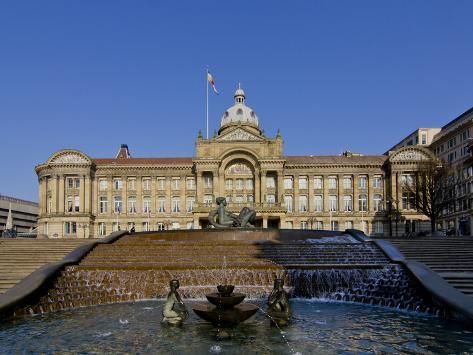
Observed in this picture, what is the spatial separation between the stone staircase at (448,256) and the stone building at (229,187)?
168ft

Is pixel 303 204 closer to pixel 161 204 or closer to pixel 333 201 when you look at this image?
pixel 333 201

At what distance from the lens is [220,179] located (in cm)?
8462

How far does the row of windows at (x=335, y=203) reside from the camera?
87750 mm

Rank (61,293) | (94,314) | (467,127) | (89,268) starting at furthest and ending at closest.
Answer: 1. (467,127)
2. (89,268)
3. (61,293)
4. (94,314)

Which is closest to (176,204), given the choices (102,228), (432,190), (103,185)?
(103,185)

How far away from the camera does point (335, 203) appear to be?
290ft

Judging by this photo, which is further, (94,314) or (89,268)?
(89,268)

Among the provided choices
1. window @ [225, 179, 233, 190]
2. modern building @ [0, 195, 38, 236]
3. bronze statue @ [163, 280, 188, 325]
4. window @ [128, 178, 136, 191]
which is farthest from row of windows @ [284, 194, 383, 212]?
modern building @ [0, 195, 38, 236]

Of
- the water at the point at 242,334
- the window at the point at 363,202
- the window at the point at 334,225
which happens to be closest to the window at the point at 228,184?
the window at the point at 334,225

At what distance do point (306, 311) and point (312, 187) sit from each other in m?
70.8

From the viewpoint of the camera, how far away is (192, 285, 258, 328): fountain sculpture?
14.0m

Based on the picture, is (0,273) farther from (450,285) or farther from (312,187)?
(312,187)

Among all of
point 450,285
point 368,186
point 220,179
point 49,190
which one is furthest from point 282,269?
point 49,190

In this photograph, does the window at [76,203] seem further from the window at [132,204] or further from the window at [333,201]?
the window at [333,201]
